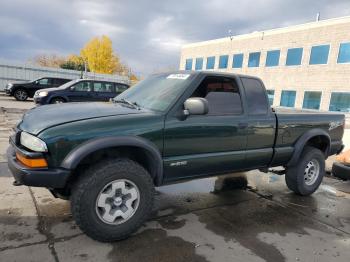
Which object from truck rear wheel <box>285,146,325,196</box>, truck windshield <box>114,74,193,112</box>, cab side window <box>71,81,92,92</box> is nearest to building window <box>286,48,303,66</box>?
cab side window <box>71,81,92,92</box>

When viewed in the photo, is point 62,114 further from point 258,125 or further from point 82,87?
point 82,87

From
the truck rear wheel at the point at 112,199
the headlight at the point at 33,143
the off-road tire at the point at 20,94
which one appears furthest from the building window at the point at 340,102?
the headlight at the point at 33,143

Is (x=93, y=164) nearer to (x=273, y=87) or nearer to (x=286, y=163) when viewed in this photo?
(x=286, y=163)

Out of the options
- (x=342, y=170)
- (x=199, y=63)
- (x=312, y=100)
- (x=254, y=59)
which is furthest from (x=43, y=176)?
(x=199, y=63)

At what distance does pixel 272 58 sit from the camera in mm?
29922

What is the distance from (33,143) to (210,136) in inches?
77.7

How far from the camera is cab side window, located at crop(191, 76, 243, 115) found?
393cm

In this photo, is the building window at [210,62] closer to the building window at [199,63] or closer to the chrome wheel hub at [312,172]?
the building window at [199,63]

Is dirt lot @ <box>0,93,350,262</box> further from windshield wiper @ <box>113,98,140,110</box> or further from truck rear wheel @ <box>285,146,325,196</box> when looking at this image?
windshield wiper @ <box>113,98,140,110</box>

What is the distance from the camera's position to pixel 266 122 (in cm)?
442

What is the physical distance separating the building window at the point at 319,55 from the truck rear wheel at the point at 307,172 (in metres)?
22.7

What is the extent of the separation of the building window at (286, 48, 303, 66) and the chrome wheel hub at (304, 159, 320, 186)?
79.9 ft

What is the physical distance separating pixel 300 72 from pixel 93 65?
37822 millimetres

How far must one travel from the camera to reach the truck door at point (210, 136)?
3504 millimetres
